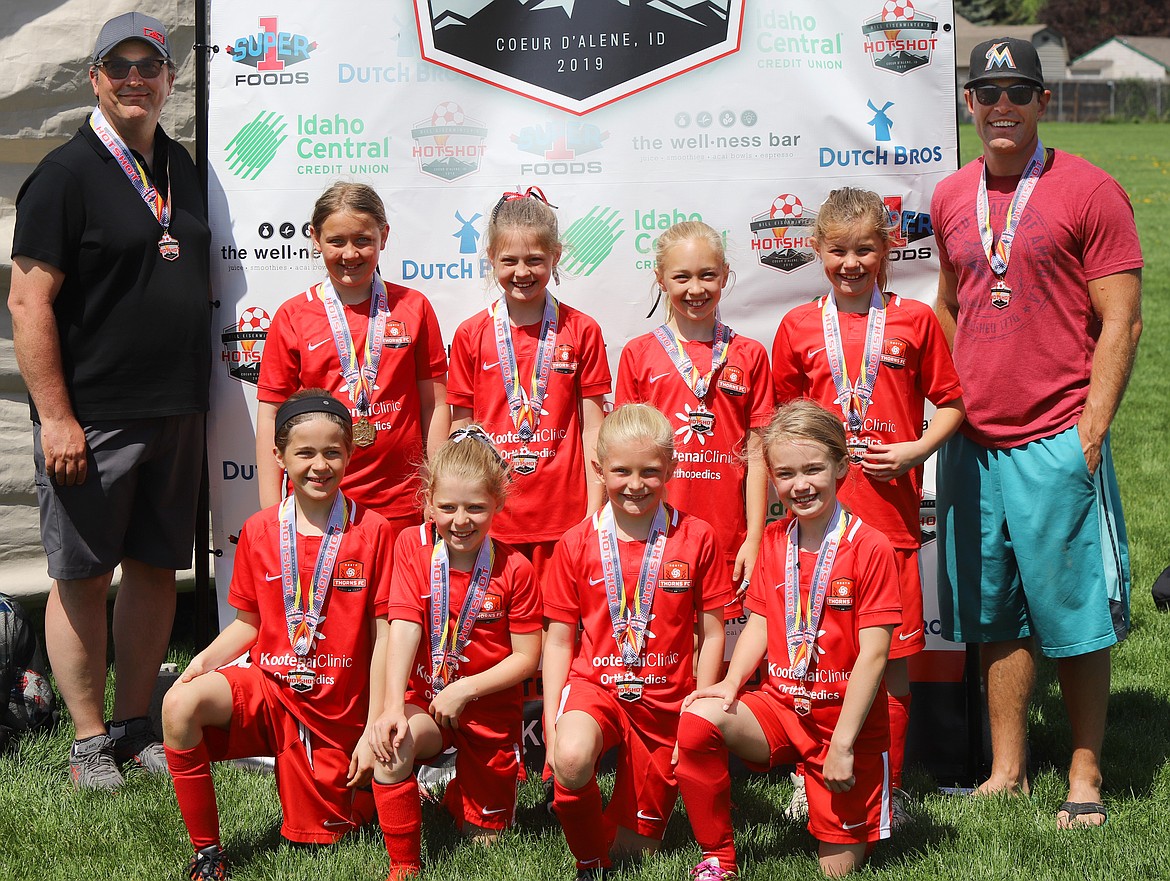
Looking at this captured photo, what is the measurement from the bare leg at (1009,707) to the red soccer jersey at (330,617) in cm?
219

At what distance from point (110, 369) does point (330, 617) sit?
1.33 metres

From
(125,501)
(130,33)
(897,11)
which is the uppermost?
(897,11)

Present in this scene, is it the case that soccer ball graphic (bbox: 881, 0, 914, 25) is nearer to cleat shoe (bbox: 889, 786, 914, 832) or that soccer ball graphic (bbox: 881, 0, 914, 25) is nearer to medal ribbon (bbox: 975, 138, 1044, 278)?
medal ribbon (bbox: 975, 138, 1044, 278)

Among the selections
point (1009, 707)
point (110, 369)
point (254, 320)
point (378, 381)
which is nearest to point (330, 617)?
point (378, 381)

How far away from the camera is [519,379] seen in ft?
14.7

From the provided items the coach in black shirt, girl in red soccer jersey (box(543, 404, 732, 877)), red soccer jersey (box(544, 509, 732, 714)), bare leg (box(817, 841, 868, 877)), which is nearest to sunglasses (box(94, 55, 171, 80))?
the coach in black shirt

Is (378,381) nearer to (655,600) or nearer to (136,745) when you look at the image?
(655,600)

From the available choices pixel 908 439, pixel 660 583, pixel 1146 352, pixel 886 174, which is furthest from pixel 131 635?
pixel 1146 352

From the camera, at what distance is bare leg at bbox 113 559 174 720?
4715mm

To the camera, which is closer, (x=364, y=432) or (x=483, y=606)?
(x=483, y=606)

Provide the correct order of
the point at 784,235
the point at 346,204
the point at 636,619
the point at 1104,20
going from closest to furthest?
the point at 636,619 < the point at 346,204 < the point at 784,235 < the point at 1104,20

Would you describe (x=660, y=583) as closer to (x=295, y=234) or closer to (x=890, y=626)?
(x=890, y=626)

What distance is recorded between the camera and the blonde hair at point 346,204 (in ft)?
14.6

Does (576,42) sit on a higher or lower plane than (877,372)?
higher
